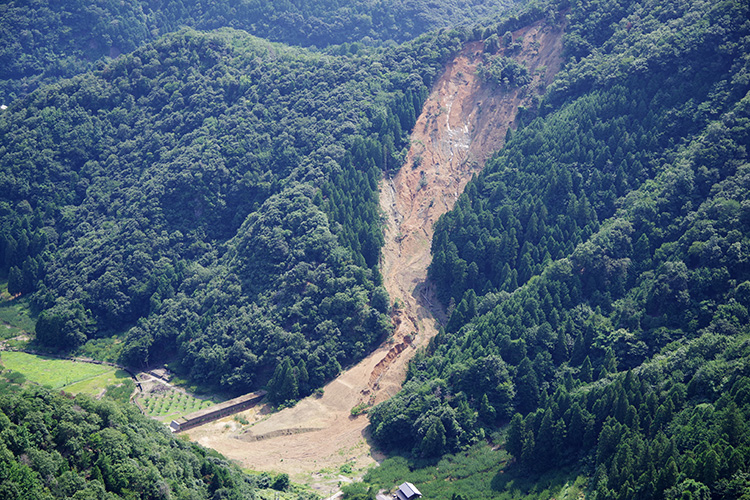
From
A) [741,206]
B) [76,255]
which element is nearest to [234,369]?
Result: [76,255]

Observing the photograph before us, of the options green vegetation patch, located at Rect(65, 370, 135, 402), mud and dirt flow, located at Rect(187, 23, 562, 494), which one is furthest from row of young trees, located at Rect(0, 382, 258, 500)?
green vegetation patch, located at Rect(65, 370, 135, 402)

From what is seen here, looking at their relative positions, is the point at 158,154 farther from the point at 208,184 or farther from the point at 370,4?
the point at 370,4

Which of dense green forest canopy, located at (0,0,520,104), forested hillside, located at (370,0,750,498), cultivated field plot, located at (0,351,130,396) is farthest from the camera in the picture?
dense green forest canopy, located at (0,0,520,104)

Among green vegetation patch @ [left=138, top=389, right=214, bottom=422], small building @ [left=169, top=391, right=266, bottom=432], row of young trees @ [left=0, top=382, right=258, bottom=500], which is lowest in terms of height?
small building @ [left=169, top=391, right=266, bottom=432]

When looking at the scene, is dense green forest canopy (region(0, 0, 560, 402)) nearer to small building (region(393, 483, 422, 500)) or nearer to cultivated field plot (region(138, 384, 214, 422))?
cultivated field plot (region(138, 384, 214, 422))

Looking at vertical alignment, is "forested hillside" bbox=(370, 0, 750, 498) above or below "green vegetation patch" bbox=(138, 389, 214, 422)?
above

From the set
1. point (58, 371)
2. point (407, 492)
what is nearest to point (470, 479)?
point (407, 492)

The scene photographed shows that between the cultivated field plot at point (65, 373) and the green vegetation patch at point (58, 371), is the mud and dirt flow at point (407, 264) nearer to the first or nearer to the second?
the cultivated field plot at point (65, 373)

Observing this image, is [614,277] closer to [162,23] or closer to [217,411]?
[217,411]
